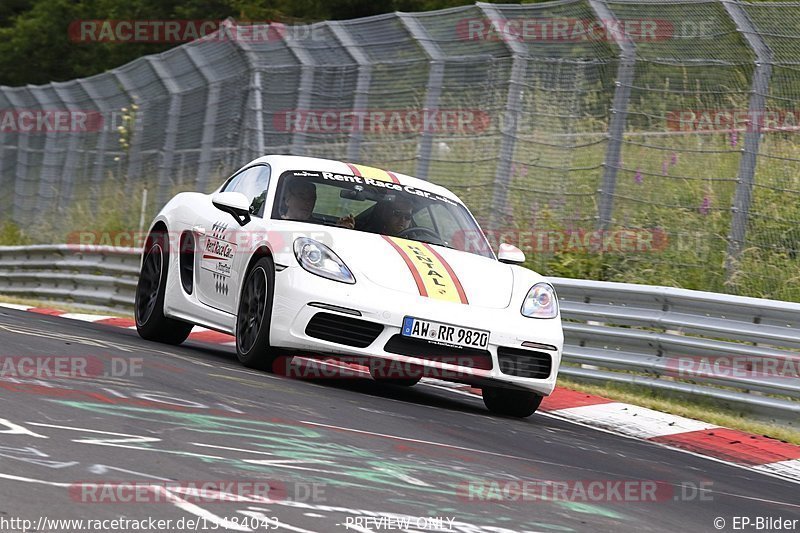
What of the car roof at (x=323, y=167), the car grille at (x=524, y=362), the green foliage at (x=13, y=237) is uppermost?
the car roof at (x=323, y=167)

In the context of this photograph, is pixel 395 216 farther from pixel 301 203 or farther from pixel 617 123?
pixel 617 123

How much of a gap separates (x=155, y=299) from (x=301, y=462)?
498cm

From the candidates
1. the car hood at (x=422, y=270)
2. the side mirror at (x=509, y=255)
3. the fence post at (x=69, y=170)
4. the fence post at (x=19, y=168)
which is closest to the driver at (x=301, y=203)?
the car hood at (x=422, y=270)

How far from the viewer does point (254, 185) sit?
9.20m

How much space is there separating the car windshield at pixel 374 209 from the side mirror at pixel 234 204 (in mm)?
182

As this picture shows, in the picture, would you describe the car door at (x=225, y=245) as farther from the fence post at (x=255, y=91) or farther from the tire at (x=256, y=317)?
the fence post at (x=255, y=91)

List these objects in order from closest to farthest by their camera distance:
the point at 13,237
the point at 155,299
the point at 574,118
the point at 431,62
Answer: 1. the point at 155,299
2. the point at 574,118
3. the point at 431,62
4. the point at 13,237

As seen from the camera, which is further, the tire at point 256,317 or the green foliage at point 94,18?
the green foliage at point 94,18

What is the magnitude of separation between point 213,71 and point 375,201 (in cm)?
928

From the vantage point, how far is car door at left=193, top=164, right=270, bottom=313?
27.9 feet

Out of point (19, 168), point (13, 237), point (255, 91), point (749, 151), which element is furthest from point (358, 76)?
point (19, 168)

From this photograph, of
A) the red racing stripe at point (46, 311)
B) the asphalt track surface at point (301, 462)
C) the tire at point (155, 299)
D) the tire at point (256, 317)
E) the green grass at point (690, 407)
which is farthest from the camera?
the red racing stripe at point (46, 311)

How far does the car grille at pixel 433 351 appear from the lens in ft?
24.5

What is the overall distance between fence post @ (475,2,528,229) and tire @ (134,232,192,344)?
4210 millimetres
